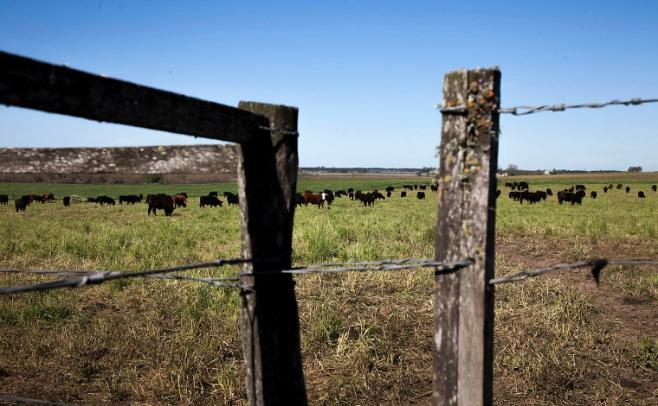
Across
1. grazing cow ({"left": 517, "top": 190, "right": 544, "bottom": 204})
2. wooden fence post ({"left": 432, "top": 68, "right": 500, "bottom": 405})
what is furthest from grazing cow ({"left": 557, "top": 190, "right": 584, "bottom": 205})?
wooden fence post ({"left": 432, "top": 68, "right": 500, "bottom": 405})

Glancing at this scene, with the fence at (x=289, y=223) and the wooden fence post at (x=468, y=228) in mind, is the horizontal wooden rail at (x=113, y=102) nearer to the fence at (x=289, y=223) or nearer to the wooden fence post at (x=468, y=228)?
the fence at (x=289, y=223)

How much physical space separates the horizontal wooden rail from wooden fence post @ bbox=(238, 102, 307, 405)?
0.12 m

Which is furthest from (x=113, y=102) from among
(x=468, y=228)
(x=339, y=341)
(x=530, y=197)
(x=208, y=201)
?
(x=530, y=197)

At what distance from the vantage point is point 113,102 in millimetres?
1627

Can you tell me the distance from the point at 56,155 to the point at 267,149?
1029 millimetres

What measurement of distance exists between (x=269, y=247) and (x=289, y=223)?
0.50 feet

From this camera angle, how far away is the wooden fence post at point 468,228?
1.96 metres

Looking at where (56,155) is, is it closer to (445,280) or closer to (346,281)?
(445,280)

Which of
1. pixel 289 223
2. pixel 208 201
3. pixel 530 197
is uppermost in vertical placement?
pixel 289 223

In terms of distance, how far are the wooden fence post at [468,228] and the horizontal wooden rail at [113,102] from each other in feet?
3.01

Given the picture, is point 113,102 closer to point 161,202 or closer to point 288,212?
point 288,212

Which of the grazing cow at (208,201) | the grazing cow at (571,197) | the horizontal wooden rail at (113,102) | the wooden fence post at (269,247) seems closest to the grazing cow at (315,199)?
the grazing cow at (208,201)

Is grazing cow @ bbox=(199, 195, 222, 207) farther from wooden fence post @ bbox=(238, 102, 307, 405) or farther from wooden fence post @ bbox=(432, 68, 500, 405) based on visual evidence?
wooden fence post @ bbox=(432, 68, 500, 405)

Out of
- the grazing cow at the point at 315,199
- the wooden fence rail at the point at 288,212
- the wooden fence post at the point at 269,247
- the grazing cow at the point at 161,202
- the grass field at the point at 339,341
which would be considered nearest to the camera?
the wooden fence rail at the point at 288,212
